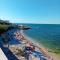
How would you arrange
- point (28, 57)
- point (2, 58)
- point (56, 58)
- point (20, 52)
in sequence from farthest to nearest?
point (56, 58) < point (20, 52) < point (28, 57) < point (2, 58)

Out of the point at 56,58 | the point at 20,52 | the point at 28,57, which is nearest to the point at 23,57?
the point at 28,57

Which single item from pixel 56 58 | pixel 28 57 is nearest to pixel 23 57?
pixel 28 57

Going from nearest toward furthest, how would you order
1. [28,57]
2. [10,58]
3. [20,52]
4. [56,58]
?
1. [10,58]
2. [28,57]
3. [20,52]
4. [56,58]

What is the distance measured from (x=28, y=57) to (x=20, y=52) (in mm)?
2155

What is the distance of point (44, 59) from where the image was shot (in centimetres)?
1596

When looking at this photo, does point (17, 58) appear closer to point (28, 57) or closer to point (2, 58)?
point (28, 57)

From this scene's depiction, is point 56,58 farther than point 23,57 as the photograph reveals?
Yes

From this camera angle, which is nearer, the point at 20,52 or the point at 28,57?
the point at 28,57

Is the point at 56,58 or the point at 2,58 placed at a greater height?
the point at 2,58

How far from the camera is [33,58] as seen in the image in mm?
15547

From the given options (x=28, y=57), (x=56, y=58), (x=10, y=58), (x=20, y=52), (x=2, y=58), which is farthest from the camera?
(x=56, y=58)

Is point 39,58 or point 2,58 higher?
point 2,58

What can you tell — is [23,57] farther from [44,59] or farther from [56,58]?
[56,58]

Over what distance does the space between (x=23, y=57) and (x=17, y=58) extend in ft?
3.03
